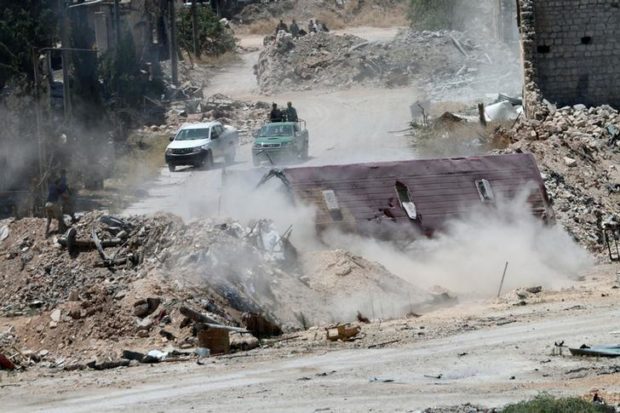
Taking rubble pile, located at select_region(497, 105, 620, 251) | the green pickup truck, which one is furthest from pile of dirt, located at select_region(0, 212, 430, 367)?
the green pickup truck

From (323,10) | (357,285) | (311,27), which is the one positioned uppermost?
(357,285)

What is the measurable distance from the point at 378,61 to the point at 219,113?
11.1 metres

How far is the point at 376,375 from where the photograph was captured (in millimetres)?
23969

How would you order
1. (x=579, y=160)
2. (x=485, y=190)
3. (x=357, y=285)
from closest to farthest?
(x=357, y=285) < (x=485, y=190) < (x=579, y=160)

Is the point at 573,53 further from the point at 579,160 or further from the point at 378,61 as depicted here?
the point at 378,61

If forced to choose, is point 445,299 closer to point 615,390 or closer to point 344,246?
point 344,246

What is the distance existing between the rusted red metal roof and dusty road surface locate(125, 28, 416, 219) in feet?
8.41

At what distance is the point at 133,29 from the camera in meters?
74.5

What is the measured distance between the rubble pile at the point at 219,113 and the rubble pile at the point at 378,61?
5.64 m

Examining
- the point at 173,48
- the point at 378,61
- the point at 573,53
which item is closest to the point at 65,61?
the point at 573,53

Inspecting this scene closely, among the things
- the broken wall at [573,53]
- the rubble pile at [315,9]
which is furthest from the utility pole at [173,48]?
the broken wall at [573,53]

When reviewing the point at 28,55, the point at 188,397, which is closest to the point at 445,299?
the point at 188,397

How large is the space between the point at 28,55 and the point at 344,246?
20.5m

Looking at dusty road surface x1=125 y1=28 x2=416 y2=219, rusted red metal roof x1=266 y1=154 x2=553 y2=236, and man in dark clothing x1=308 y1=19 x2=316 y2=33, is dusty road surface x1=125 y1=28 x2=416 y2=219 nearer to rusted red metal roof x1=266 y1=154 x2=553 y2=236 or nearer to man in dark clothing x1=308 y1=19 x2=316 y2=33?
rusted red metal roof x1=266 y1=154 x2=553 y2=236
